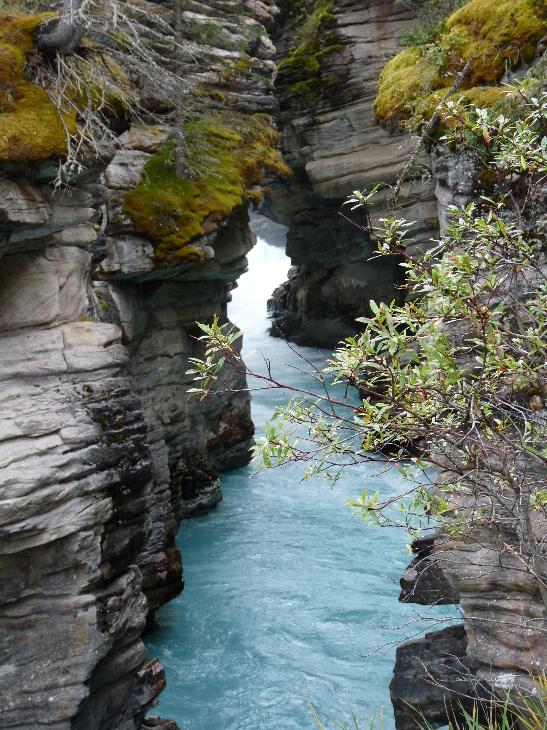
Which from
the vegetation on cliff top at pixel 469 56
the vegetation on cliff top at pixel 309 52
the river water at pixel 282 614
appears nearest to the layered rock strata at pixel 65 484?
the river water at pixel 282 614

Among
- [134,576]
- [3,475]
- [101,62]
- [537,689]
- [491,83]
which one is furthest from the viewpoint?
[491,83]

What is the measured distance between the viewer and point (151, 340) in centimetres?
1197

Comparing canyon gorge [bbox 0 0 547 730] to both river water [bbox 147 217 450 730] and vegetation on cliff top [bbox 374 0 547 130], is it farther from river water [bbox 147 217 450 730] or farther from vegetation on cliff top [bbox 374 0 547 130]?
river water [bbox 147 217 450 730]

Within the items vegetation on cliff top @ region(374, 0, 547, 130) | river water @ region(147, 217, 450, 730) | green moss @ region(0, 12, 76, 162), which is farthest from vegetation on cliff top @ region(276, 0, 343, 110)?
green moss @ region(0, 12, 76, 162)

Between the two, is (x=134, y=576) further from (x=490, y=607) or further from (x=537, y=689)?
(x=537, y=689)

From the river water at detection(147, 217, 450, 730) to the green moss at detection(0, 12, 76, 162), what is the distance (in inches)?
256

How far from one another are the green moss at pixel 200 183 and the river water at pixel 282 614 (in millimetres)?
5705

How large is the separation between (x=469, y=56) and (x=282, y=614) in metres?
9.56

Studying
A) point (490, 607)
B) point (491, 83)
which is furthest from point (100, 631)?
point (491, 83)

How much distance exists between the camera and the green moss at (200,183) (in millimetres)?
10742

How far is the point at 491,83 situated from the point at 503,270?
14.2 ft

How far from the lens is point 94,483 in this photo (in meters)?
5.73

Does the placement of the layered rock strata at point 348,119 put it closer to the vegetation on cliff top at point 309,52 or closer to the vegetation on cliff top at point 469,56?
the vegetation on cliff top at point 309,52

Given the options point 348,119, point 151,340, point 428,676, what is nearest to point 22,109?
point 151,340
